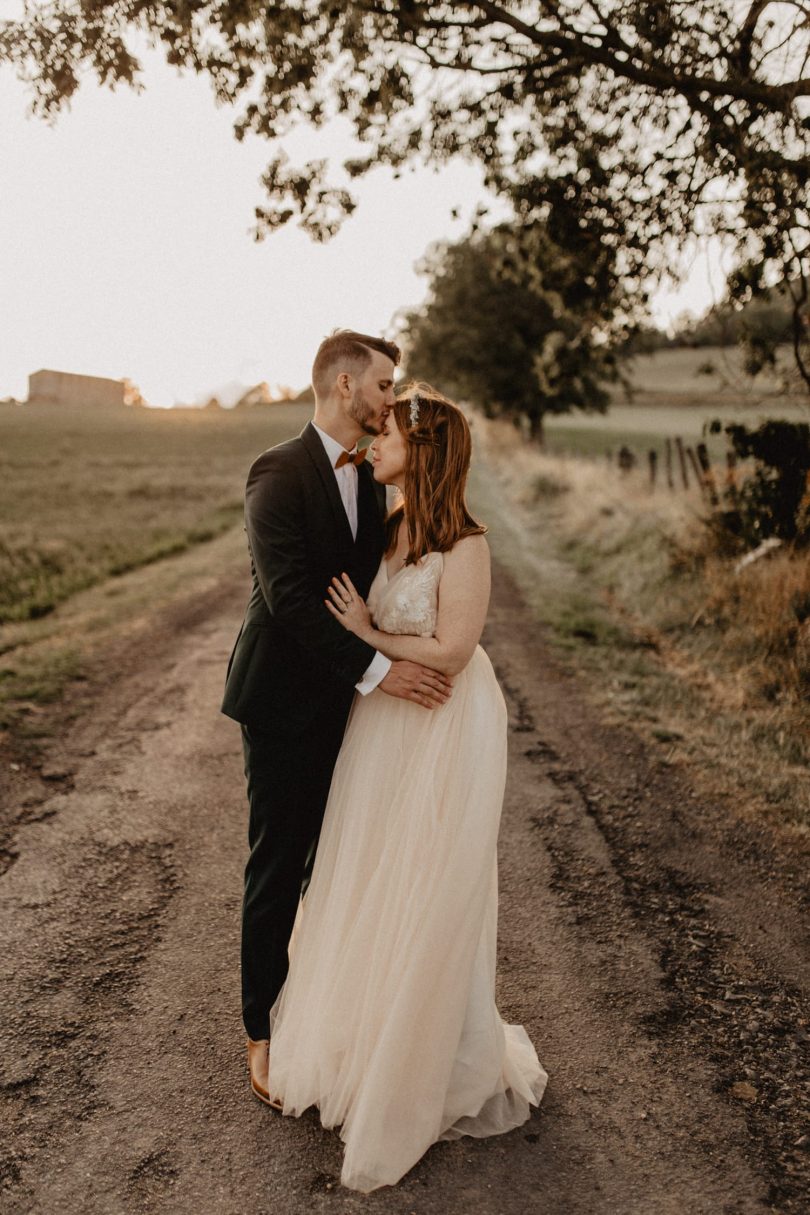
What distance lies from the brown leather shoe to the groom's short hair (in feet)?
7.38

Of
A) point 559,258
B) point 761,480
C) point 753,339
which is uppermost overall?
point 559,258

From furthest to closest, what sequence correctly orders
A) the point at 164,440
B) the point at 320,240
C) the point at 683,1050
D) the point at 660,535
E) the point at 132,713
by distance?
1. the point at 164,440
2. the point at 660,535
3. the point at 320,240
4. the point at 132,713
5. the point at 683,1050

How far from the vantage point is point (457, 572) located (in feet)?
9.52

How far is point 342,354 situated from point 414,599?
905mm

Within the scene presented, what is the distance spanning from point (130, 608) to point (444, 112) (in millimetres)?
6479

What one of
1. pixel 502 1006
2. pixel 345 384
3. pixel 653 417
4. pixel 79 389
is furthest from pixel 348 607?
pixel 653 417

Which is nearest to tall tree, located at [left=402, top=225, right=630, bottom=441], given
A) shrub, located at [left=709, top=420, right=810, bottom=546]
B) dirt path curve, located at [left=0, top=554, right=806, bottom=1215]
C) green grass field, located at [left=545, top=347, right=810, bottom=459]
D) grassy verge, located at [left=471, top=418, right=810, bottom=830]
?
green grass field, located at [left=545, top=347, right=810, bottom=459]

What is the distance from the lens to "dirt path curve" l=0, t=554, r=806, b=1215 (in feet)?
8.62

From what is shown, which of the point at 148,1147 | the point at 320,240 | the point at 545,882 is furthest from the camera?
the point at 320,240

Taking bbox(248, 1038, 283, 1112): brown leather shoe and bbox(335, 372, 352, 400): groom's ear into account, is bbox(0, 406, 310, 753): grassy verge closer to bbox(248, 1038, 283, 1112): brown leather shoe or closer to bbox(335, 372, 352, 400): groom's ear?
bbox(248, 1038, 283, 1112): brown leather shoe

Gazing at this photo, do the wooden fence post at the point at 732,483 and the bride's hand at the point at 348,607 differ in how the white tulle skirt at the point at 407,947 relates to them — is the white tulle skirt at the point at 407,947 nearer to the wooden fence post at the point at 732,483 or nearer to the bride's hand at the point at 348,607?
the bride's hand at the point at 348,607

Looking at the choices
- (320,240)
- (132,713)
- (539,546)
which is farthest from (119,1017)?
(539,546)

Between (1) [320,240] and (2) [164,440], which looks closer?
(1) [320,240]

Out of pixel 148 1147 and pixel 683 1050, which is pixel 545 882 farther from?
pixel 148 1147
